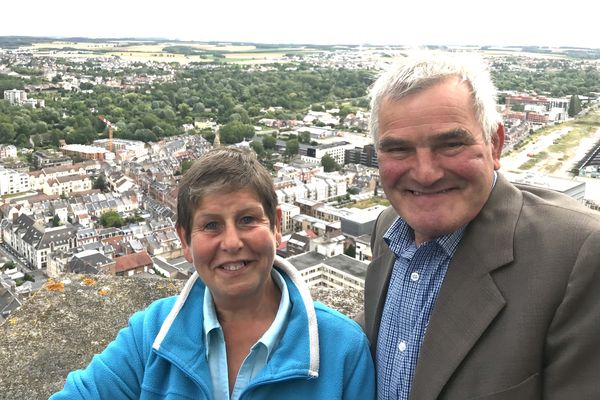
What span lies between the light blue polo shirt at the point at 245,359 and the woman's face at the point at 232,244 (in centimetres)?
7

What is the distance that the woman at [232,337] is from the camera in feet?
3.91

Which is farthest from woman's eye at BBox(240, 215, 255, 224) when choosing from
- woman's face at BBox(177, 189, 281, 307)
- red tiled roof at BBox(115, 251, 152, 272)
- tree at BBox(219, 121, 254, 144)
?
tree at BBox(219, 121, 254, 144)

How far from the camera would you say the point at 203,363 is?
121 cm

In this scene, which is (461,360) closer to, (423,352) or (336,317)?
(423,352)

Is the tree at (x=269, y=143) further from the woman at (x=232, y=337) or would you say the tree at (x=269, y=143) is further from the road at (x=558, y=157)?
the woman at (x=232, y=337)

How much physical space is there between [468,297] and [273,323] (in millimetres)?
385

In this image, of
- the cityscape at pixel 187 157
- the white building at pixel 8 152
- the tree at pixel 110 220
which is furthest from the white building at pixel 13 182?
the tree at pixel 110 220

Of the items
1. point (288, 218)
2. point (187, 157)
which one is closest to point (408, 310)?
point (288, 218)

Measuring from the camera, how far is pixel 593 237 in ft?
3.29

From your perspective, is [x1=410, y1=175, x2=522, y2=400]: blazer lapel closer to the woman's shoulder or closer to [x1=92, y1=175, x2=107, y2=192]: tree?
the woman's shoulder

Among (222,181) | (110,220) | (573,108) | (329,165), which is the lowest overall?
(110,220)

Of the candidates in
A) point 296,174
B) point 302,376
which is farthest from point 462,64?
point 296,174

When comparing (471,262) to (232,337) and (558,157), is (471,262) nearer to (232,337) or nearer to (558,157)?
(232,337)

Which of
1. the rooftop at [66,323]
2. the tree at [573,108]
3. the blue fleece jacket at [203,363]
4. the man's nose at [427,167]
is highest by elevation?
the man's nose at [427,167]
